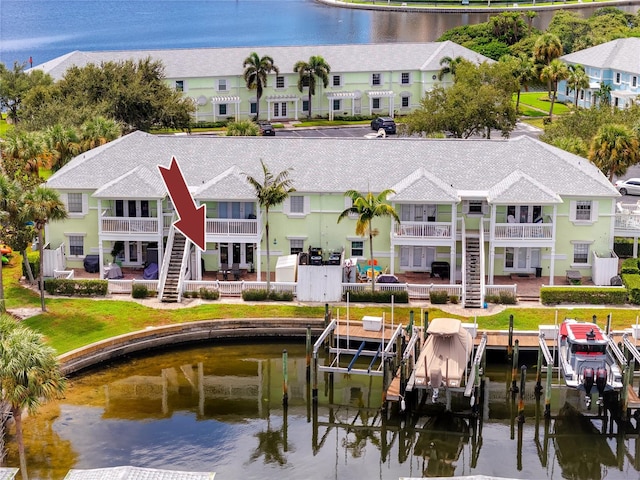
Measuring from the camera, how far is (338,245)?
63.0m

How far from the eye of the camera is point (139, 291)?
194 feet

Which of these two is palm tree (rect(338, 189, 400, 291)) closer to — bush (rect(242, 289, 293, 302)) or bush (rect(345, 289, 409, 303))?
bush (rect(345, 289, 409, 303))

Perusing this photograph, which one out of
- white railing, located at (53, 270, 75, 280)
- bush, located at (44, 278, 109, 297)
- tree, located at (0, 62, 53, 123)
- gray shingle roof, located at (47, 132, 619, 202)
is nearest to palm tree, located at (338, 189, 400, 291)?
gray shingle roof, located at (47, 132, 619, 202)

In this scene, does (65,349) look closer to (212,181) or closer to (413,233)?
(212,181)

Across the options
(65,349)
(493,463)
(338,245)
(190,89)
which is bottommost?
(493,463)

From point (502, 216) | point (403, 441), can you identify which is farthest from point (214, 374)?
point (502, 216)

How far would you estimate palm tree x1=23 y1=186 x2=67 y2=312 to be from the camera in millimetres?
55438

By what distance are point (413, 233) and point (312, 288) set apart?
6.58 m

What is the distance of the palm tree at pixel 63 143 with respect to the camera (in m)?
69.8

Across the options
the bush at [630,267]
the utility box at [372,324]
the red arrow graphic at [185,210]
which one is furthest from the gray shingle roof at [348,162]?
the utility box at [372,324]

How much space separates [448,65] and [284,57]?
16.8m

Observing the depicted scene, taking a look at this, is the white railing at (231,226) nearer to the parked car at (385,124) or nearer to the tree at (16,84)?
the parked car at (385,124)

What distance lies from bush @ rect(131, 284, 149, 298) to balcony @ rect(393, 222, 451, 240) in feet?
45.5

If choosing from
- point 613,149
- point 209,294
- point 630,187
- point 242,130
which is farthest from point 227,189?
point 630,187
